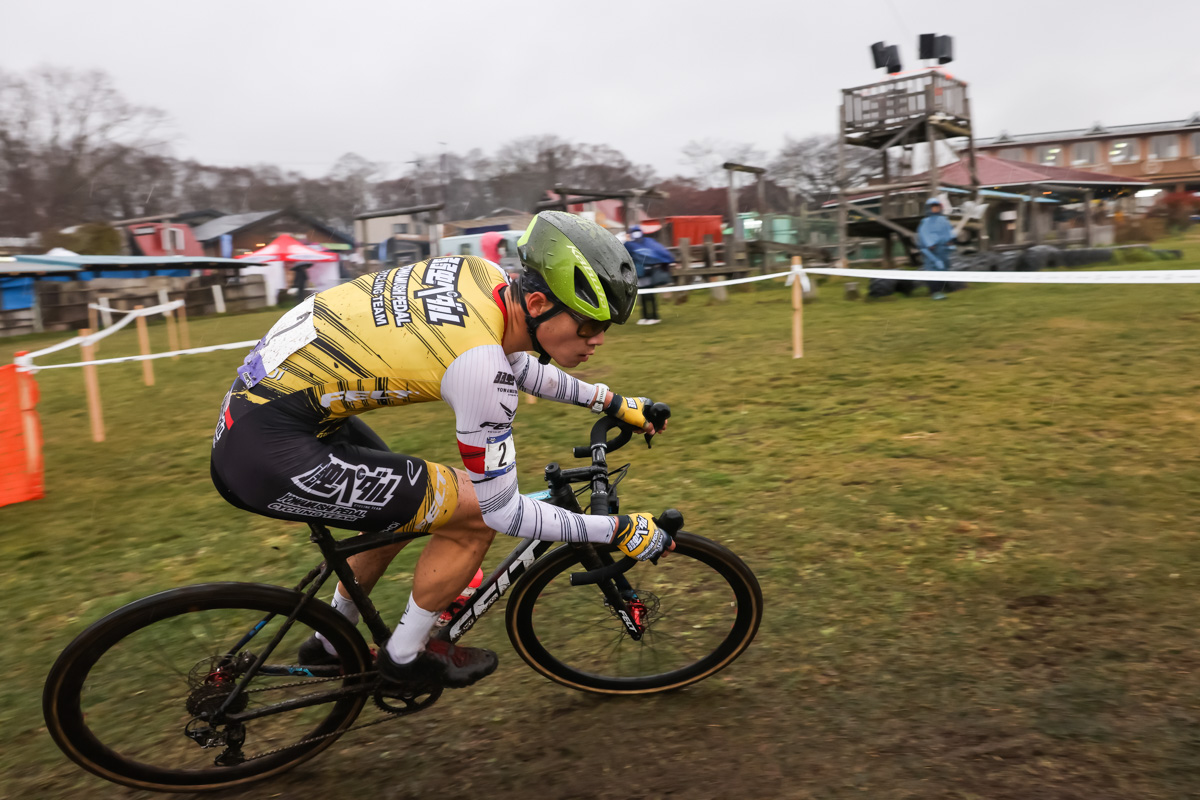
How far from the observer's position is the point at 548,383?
3492 mm

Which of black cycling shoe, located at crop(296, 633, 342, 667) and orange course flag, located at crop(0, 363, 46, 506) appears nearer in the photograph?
black cycling shoe, located at crop(296, 633, 342, 667)

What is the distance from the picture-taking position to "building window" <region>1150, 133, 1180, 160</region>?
242 feet

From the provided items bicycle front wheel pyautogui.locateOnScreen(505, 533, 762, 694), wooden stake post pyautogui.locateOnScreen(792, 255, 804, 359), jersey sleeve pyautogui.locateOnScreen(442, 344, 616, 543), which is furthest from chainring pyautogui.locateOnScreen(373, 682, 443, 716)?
wooden stake post pyautogui.locateOnScreen(792, 255, 804, 359)

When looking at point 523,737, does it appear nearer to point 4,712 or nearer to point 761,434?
point 4,712

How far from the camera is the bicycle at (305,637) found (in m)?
2.91

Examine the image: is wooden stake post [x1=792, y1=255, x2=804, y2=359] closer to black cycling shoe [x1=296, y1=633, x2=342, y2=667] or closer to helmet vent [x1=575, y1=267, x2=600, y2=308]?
helmet vent [x1=575, y1=267, x2=600, y2=308]

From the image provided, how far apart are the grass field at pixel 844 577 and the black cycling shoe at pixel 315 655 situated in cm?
43

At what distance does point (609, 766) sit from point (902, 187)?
20.7 m

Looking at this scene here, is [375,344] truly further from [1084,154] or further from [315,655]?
[1084,154]

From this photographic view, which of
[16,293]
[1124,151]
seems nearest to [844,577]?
[16,293]

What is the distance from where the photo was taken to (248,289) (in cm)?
3419

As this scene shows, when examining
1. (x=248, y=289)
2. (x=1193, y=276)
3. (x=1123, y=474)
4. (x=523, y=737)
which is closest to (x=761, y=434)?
(x=1123, y=474)

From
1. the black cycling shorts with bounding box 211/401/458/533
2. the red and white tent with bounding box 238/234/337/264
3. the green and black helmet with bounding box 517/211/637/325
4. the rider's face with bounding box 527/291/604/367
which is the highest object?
the red and white tent with bounding box 238/234/337/264

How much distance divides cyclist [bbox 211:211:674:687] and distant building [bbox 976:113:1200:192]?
84.4m
